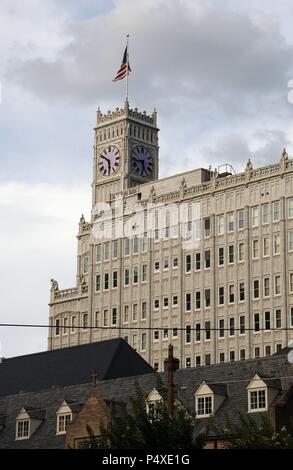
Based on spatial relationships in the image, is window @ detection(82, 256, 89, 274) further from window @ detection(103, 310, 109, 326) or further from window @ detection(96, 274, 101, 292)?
window @ detection(103, 310, 109, 326)

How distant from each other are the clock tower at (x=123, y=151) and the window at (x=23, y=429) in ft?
257

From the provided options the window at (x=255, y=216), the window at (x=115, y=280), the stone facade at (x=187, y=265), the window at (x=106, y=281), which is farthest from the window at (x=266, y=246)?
the window at (x=106, y=281)

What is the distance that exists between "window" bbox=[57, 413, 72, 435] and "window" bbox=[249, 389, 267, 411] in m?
15.1

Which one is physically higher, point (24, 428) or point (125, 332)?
point (125, 332)

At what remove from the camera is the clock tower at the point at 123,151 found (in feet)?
546

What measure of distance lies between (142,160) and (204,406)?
94.6 metres

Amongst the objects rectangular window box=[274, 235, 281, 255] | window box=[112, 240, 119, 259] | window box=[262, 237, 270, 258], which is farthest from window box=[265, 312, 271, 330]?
window box=[112, 240, 119, 259]

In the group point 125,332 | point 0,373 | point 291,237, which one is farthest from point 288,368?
point 125,332

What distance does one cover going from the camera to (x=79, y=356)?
108 meters

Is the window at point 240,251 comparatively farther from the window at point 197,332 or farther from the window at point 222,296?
the window at point 197,332

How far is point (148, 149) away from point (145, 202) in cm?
1757

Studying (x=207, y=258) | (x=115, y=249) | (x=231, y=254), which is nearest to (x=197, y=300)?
(x=207, y=258)

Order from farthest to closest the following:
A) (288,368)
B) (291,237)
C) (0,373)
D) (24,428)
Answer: (291,237) → (0,373) → (24,428) → (288,368)
